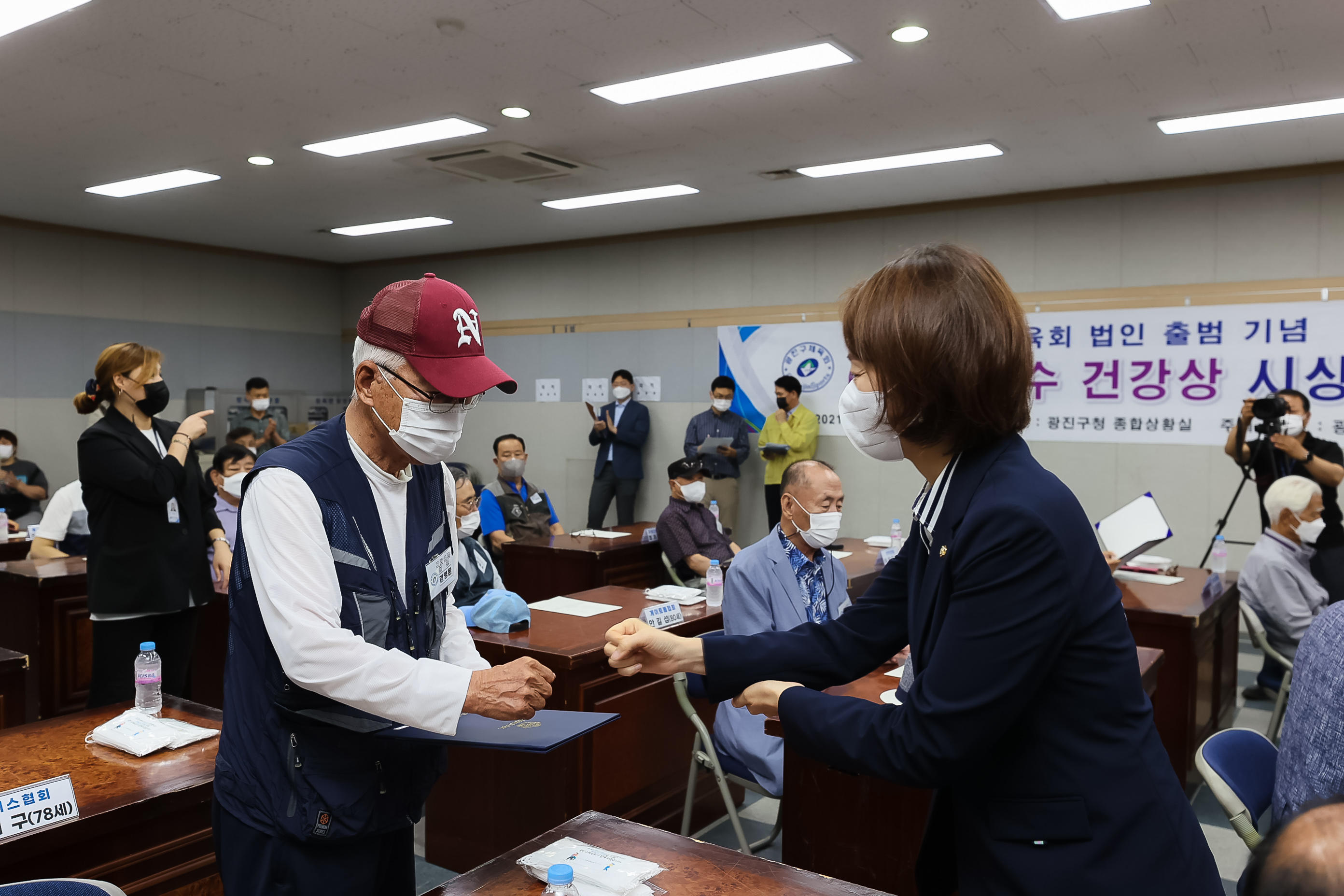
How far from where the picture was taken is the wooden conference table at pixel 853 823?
2.51 m

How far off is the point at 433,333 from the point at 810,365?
24.2 feet

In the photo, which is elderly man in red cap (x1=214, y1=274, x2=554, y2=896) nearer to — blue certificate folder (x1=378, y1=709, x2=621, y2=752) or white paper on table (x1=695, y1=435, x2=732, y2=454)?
blue certificate folder (x1=378, y1=709, x2=621, y2=752)

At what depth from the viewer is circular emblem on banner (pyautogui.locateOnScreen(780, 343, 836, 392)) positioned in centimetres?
865

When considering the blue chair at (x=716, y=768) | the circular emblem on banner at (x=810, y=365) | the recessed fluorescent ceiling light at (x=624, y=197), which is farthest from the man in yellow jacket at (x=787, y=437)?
the blue chair at (x=716, y=768)

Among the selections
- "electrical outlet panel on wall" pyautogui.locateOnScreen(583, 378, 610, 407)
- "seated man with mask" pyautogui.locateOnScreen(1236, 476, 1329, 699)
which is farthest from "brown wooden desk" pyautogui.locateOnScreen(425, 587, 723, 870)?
"electrical outlet panel on wall" pyautogui.locateOnScreen(583, 378, 610, 407)

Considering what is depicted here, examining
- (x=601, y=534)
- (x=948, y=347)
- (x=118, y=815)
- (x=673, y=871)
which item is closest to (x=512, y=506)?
(x=601, y=534)

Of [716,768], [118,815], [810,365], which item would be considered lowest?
[716,768]

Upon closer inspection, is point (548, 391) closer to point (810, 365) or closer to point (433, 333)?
point (810, 365)

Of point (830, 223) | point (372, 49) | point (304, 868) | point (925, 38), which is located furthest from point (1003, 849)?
point (830, 223)

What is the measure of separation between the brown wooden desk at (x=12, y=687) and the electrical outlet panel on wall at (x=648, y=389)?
23.3 feet

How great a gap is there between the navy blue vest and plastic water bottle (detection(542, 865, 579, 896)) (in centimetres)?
31

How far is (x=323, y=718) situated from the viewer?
1459 mm

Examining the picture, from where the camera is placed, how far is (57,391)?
940 centimetres

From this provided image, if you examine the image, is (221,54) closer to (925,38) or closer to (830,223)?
(925,38)
